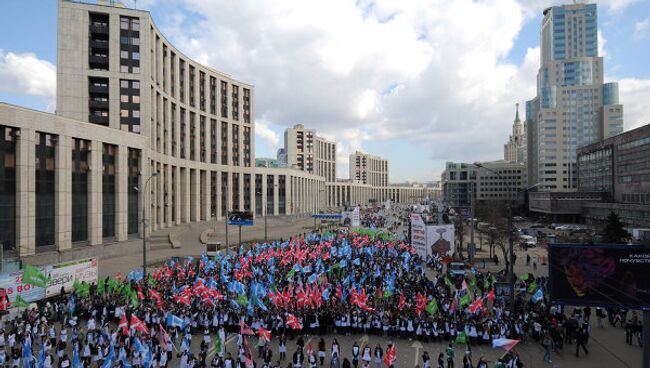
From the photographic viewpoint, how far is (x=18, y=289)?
22984 millimetres

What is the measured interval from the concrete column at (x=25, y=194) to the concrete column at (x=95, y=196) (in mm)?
5865

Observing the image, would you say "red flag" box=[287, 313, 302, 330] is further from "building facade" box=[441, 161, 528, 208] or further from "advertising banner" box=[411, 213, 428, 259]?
"building facade" box=[441, 161, 528, 208]

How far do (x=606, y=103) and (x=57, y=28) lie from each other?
140 meters

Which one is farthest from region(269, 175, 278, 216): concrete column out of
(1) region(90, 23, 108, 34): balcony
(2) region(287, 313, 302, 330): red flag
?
(2) region(287, 313, 302, 330): red flag

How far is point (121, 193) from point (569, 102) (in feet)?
428

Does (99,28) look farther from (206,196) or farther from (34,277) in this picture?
(34,277)

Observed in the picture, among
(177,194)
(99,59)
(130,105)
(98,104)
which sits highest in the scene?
(99,59)

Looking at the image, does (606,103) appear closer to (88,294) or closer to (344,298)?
(344,298)

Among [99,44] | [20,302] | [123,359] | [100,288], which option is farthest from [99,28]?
[123,359]

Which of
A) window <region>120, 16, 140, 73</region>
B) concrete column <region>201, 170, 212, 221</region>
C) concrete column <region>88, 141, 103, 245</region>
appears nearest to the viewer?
concrete column <region>88, 141, 103, 245</region>

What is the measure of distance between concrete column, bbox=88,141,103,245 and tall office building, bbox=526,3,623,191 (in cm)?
12207

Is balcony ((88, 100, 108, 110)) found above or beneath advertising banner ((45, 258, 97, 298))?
above

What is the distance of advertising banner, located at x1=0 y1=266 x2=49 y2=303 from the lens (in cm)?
2220

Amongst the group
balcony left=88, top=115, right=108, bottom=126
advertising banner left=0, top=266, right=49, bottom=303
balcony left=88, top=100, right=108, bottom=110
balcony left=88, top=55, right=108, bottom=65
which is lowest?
advertising banner left=0, top=266, right=49, bottom=303
